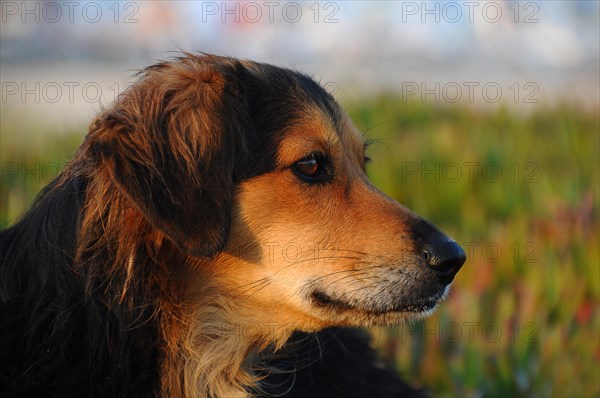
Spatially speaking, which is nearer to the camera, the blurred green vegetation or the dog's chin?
the dog's chin

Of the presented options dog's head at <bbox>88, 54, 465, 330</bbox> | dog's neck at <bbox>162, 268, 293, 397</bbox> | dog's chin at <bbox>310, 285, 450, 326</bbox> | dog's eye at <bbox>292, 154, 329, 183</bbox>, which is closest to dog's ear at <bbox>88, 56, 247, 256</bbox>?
dog's head at <bbox>88, 54, 465, 330</bbox>

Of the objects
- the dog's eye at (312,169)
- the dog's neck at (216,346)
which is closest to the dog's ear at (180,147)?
the dog's eye at (312,169)

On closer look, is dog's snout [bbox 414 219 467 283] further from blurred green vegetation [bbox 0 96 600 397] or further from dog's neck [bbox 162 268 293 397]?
blurred green vegetation [bbox 0 96 600 397]

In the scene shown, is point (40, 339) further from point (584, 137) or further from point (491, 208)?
point (584, 137)

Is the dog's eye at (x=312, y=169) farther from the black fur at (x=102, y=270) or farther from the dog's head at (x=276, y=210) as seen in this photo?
the black fur at (x=102, y=270)

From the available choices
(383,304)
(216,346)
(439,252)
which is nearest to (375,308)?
(383,304)

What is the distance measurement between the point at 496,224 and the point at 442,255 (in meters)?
2.92

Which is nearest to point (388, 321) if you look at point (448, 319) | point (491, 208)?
point (448, 319)

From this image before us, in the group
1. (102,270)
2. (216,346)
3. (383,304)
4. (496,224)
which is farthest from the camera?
(496,224)

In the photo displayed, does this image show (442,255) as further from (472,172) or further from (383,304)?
(472,172)

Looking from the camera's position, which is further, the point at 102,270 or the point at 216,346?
the point at 216,346

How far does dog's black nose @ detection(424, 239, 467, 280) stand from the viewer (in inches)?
131

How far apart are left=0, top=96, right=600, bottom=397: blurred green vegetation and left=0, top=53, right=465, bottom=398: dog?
95cm

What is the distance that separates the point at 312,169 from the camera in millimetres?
3408
